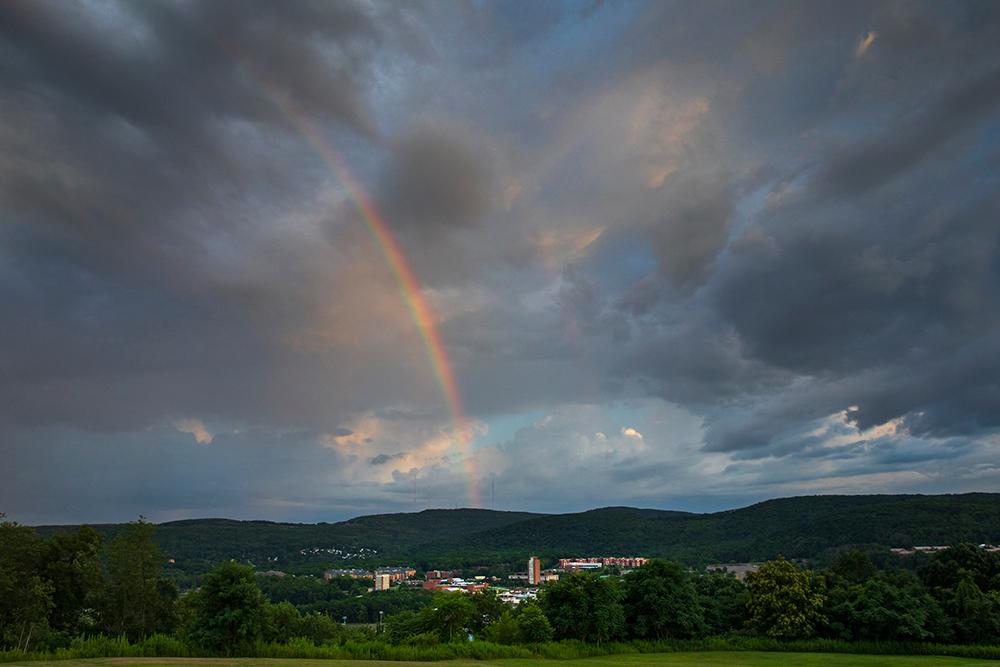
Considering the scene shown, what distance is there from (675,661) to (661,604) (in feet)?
26.6

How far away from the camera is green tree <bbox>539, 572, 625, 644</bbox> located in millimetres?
38500

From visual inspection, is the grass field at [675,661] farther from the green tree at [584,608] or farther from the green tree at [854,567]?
the green tree at [854,567]

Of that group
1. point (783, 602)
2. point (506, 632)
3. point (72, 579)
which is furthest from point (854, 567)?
point (72, 579)

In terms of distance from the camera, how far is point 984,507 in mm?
124562

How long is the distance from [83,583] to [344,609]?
74.4m

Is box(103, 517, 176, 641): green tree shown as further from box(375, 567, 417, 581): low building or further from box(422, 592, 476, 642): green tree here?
box(375, 567, 417, 581): low building

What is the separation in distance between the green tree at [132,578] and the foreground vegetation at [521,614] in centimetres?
7

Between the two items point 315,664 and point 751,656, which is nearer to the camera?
point 315,664

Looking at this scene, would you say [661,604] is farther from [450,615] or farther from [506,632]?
[450,615]

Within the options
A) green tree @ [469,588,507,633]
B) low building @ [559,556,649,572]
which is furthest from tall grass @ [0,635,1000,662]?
low building @ [559,556,649,572]

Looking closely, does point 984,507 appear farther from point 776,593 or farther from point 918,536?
point 776,593

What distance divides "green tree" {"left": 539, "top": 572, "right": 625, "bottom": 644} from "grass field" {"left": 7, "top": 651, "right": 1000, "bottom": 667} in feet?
9.20

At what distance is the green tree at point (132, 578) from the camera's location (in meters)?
37.7

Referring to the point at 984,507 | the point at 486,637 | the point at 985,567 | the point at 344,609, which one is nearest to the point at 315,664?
the point at 486,637
